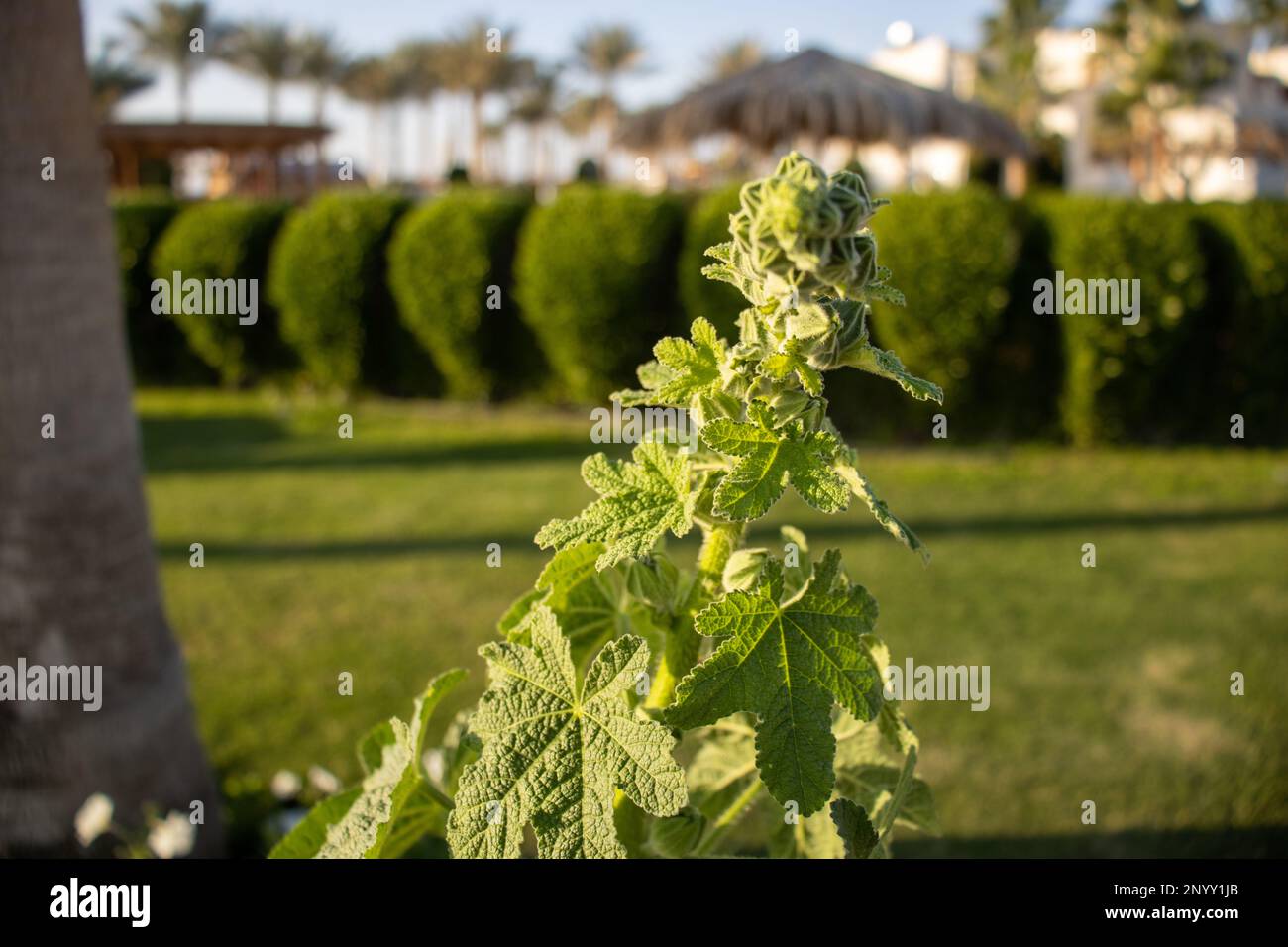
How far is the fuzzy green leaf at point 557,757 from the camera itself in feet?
3.18

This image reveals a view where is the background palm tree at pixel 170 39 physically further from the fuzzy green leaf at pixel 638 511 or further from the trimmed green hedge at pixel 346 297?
the fuzzy green leaf at pixel 638 511

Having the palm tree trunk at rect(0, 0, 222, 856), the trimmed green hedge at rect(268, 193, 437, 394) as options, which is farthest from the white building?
the palm tree trunk at rect(0, 0, 222, 856)

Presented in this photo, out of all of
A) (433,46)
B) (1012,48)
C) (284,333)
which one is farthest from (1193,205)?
(433,46)

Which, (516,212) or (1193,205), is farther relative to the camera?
(516,212)

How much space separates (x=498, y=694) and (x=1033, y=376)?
33.8ft

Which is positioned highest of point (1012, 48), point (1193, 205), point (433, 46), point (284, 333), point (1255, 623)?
point (433, 46)

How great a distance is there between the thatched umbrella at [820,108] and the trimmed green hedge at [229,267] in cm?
546

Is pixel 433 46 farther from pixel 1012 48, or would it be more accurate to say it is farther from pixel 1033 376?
pixel 1033 376

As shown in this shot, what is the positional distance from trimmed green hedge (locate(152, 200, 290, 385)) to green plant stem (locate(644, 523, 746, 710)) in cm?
1273

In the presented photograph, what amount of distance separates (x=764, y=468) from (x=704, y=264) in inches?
381

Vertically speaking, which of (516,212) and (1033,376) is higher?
(516,212)

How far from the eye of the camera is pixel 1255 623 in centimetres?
638
